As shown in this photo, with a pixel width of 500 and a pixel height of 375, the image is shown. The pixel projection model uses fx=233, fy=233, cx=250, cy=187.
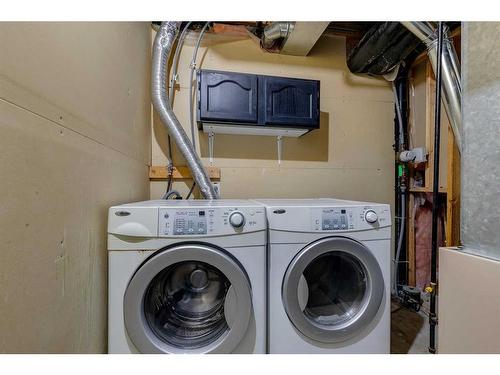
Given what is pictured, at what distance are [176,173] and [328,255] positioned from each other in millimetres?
1234

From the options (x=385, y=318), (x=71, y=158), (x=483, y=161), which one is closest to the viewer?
(x=483, y=161)

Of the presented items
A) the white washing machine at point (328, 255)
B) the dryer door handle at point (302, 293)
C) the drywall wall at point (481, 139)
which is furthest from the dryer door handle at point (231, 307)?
the drywall wall at point (481, 139)

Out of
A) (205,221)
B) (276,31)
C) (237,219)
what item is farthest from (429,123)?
(205,221)

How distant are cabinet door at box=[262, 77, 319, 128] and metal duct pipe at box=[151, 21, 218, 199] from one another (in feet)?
1.89

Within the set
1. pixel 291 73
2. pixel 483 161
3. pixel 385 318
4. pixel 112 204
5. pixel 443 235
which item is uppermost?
pixel 291 73

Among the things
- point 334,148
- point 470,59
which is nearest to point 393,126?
point 334,148

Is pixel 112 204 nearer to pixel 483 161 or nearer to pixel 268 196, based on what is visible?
pixel 268 196

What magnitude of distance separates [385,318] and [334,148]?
132cm

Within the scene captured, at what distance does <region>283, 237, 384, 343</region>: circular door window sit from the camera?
1.05 m

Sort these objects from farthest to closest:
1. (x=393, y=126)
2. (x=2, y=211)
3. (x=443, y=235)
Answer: (x=393, y=126) → (x=443, y=235) → (x=2, y=211)

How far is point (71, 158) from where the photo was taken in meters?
0.74

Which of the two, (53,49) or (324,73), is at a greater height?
(324,73)

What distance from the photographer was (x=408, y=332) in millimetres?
1516

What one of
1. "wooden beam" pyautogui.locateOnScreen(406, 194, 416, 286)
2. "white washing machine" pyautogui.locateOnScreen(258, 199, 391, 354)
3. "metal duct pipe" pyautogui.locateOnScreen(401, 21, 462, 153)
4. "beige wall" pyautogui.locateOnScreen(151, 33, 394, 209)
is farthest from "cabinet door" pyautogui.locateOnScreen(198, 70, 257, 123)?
"wooden beam" pyautogui.locateOnScreen(406, 194, 416, 286)
